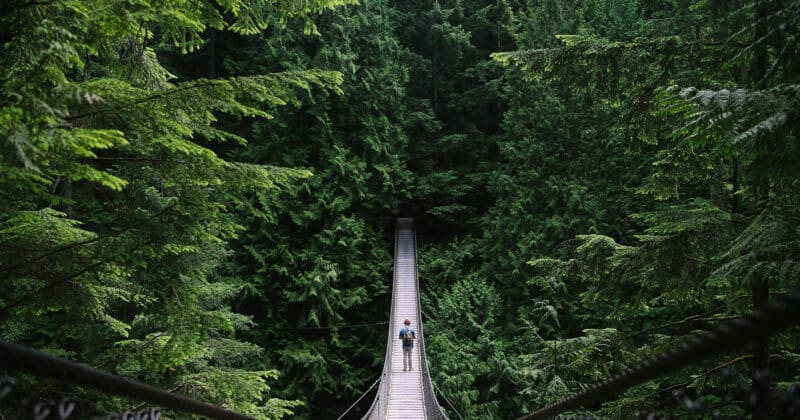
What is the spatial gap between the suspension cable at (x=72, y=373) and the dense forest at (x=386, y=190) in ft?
3.78

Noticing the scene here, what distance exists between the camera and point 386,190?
1514 cm

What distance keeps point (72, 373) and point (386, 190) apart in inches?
570

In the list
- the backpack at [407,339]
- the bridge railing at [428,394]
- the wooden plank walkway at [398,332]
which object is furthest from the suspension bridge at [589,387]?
the backpack at [407,339]

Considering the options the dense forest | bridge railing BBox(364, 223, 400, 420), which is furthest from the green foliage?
bridge railing BBox(364, 223, 400, 420)

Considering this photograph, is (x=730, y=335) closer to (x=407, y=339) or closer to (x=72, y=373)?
(x=72, y=373)

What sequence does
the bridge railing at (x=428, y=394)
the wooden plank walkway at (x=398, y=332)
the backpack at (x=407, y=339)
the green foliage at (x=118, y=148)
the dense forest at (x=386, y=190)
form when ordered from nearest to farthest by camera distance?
the green foliage at (x=118, y=148)
the dense forest at (x=386, y=190)
the bridge railing at (x=428, y=394)
the wooden plank walkway at (x=398, y=332)
the backpack at (x=407, y=339)

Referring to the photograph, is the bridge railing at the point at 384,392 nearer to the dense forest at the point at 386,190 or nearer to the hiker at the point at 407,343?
the hiker at the point at 407,343

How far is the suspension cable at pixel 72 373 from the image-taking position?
60cm

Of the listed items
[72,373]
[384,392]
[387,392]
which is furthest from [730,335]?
[387,392]

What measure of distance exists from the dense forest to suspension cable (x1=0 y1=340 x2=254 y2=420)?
1.15 m

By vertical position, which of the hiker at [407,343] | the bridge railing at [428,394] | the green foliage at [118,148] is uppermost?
the green foliage at [118,148]

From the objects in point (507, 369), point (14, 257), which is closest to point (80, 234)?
point (14, 257)

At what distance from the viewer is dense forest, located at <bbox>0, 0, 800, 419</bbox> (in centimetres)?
268

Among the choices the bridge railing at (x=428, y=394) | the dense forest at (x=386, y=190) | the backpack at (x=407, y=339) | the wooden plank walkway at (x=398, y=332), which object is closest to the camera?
the dense forest at (x=386, y=190)
